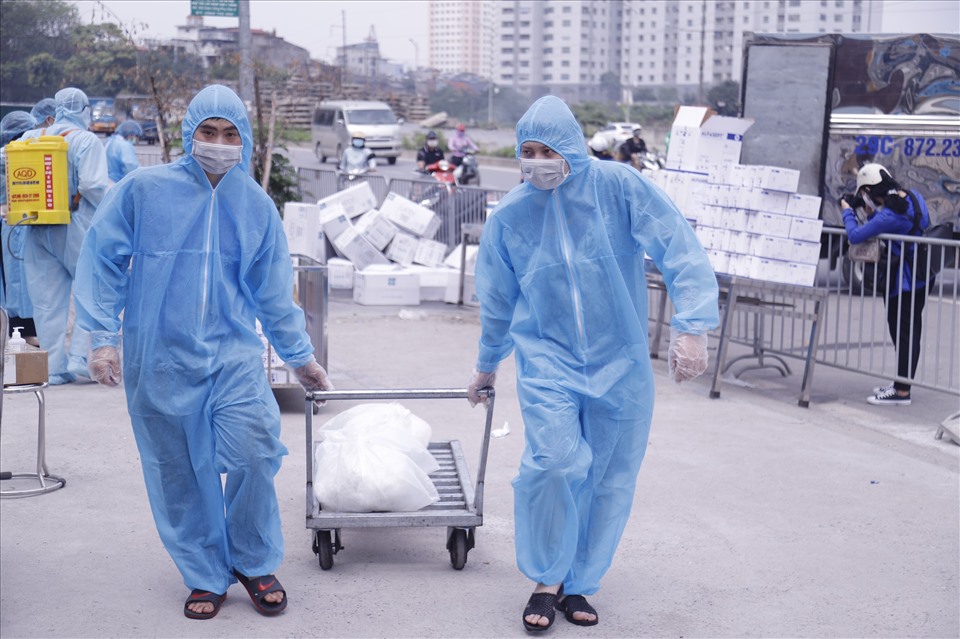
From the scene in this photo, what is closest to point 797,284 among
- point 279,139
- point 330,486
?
point 330,486

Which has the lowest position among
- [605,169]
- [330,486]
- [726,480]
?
[726,480]

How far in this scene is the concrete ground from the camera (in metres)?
4.42

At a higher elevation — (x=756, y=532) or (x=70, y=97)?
(x=70, y=97)

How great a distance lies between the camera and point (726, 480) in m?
6.38

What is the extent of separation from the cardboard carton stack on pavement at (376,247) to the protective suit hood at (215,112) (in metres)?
7.56

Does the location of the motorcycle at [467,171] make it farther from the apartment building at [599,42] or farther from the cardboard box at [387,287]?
the apartment building at [599,42]

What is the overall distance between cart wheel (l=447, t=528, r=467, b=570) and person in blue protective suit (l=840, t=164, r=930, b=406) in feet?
14.5

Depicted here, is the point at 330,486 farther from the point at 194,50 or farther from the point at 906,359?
the point at 194,50

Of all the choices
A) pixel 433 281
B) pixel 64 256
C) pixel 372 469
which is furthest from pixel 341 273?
pixel 372 469

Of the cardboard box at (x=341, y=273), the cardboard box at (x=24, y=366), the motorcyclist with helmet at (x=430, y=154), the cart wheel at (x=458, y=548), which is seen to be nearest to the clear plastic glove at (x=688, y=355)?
the cart wheel at (x=458, y=548)

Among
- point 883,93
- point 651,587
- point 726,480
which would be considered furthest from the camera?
point 883,93

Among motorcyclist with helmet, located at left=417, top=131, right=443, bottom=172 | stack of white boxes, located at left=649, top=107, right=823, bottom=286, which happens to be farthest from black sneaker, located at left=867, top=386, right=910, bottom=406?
motorcyclist with helmet, located at left=417, top=131, right=443, bottom=172

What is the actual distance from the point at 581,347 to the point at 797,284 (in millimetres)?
4285

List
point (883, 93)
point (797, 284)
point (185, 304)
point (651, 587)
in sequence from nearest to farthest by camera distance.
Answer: point (185, 304), point (651, 587), point (797, 284), point (883, 93)
